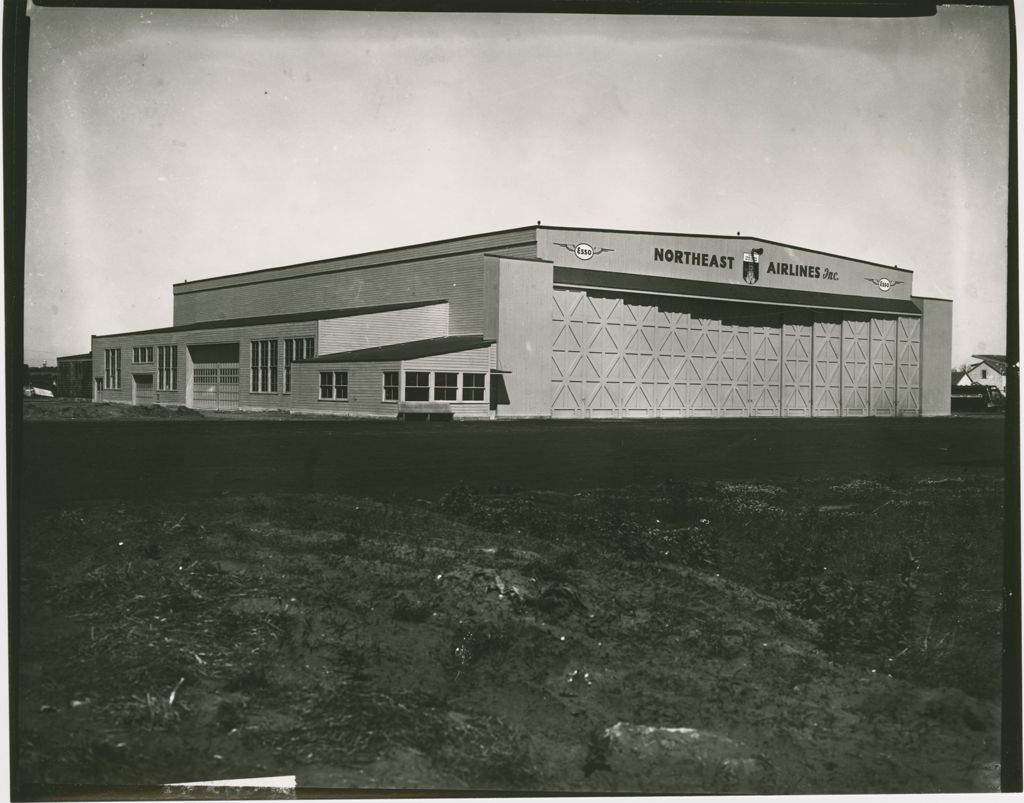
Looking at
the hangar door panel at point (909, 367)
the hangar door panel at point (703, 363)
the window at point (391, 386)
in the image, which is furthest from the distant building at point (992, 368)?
the hangar door panel at point (703, 363)

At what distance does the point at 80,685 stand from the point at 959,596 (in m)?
6.31

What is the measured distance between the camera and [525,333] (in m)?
16.9

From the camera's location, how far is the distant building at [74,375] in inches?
263

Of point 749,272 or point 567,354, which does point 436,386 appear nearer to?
point 567,354

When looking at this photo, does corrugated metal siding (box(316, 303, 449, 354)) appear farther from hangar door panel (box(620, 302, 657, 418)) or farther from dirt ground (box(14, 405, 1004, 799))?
hangar door panel (box(620, 302, 657, 418))

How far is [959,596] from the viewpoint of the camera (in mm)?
5930

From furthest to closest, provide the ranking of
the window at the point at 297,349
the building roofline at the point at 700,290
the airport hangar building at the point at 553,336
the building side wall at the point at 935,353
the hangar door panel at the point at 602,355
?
the hangar door panel at the point at 602,355, the building roofline at the point at 700,290, the window at the point at 297,349, the airport hangar building at the point at 553,336, the building side wall at the point at 935,353

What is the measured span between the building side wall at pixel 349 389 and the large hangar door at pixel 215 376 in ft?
3.04

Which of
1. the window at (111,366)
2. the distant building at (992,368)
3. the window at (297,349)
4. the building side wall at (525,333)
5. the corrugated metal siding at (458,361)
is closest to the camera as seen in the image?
the distant building at (992,368)

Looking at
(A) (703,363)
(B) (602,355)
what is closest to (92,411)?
(B) (602,355)

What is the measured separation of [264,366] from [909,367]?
1301cm

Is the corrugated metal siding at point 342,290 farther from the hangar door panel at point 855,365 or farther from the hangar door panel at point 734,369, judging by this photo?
the hangar door panel at point 855,365

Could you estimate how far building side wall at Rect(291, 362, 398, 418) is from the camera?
1063 cm

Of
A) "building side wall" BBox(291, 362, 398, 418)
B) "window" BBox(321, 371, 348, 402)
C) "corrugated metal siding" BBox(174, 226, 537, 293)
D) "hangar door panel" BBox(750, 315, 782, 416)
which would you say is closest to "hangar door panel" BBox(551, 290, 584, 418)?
"corrugated metal siding" BBox(174, 226, 537, 293)
